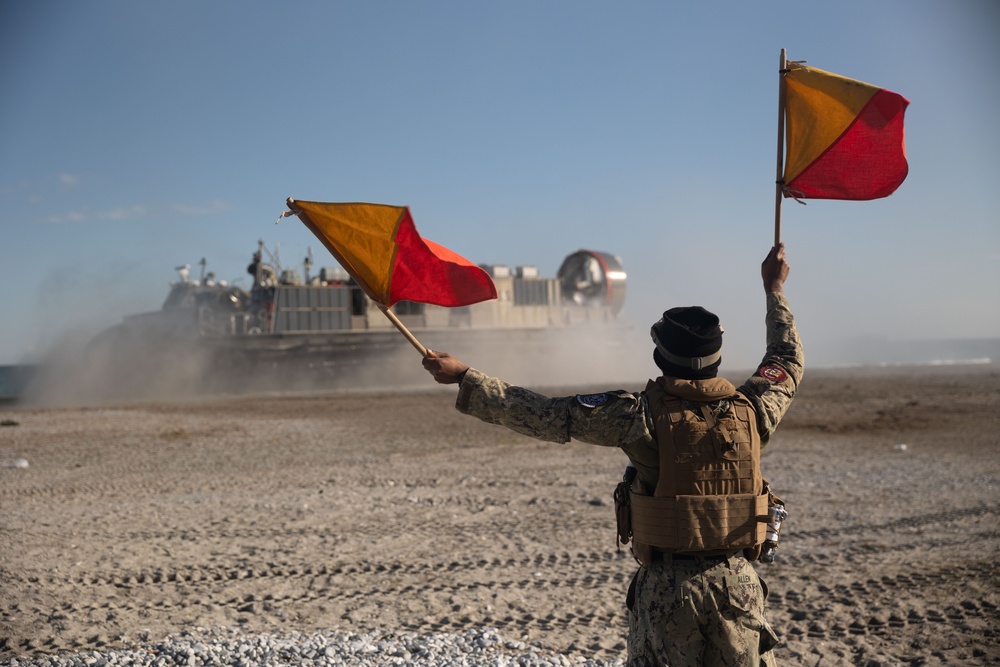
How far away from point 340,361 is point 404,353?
71.0 inches

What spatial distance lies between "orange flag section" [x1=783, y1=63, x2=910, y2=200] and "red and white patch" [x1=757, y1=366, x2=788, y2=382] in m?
0.79

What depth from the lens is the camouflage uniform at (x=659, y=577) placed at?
1.98 m

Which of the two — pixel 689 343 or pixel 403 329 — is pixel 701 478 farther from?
pixel 403 329

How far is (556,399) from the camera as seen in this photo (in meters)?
2.10

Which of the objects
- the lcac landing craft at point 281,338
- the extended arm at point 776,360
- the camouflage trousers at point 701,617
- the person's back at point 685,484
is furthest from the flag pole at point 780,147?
the lcac landing craft at point 281,338

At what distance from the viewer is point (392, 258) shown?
8.86ft

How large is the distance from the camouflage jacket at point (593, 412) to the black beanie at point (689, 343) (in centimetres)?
12

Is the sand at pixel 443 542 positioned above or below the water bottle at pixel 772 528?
below

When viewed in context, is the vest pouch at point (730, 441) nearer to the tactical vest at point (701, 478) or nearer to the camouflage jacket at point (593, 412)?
the tactical vest at point (701, 478)

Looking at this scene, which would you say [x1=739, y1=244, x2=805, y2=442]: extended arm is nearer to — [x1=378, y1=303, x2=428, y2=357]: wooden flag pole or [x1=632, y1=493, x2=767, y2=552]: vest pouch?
[x1=632, y1=493, x2=767, y2=552]: vest pouch

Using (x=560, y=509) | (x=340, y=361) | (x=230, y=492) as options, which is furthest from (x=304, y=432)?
(x=340, y=361)

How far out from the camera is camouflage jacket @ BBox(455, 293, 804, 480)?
2.03 meters

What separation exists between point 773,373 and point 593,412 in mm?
604

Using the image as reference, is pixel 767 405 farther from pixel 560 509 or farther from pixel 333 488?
pixel 333 488
